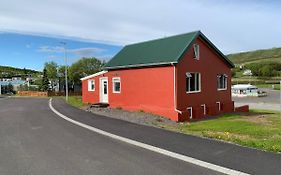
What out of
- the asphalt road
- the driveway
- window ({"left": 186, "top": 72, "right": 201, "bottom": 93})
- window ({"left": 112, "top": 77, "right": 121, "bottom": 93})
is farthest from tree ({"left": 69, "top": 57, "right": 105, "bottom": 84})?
the asphalt road

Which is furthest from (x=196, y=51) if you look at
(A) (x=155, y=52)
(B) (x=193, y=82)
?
(A) (x=155, y=52)

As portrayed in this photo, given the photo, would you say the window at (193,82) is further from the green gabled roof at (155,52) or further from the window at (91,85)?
the window at (91,85)

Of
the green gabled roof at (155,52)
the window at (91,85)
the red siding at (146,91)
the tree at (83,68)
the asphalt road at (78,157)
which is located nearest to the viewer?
the asphalt road at (78,157)

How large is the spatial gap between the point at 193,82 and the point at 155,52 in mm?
3649

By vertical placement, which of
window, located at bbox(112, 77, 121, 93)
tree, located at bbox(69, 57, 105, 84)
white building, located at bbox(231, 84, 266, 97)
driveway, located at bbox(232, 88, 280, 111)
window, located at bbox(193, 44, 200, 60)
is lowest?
driveway, located at bbox(232, 88, 280, 111)

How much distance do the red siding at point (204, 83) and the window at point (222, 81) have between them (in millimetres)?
310

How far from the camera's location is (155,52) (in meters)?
25.8

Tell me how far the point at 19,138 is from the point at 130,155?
5.07 m

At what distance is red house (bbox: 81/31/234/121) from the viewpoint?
76.5ft

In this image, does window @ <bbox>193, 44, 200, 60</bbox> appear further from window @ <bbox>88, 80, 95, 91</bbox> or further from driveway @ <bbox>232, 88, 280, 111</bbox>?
driveway @ <bbox>232, 88, 280, 111</bbox>

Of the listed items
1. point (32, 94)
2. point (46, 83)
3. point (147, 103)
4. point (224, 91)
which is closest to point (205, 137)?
point (147, 103)

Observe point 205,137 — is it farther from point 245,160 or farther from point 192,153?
point 245,160

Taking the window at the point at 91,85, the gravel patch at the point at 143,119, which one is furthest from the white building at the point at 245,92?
the gravel patch at the point at 143,119

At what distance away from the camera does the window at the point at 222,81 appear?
97.8 feet
